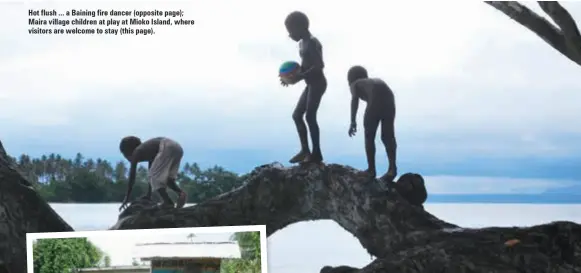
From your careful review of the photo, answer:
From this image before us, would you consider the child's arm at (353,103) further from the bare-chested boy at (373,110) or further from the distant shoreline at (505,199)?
the distant shoreline at (505,199)

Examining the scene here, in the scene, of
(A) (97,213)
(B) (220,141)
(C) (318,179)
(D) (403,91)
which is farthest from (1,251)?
(D) (403,91)

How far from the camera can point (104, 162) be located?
3.79m

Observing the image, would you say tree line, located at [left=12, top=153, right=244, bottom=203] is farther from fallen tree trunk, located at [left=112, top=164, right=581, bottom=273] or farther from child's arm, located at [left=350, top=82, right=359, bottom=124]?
child's arm, located at [left=350, top=82, right=359, bottom=124]

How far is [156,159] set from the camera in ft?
12.5

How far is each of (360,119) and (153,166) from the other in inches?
40.8

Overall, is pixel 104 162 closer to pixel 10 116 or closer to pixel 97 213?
pixel 97 213

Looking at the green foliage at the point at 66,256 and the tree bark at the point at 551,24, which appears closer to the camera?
the green foliage at the point at 66,256

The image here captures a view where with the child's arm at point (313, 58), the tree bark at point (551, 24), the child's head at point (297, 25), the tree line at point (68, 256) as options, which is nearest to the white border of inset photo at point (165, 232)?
the tree line at point (68, 256)

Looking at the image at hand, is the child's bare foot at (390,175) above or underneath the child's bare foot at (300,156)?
underneath

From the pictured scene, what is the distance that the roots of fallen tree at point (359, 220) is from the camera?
3758 millimetres

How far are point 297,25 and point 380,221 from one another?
1046 mm

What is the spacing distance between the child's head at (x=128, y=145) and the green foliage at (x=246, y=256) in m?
0.64

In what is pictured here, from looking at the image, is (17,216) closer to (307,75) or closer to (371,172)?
(307,75)

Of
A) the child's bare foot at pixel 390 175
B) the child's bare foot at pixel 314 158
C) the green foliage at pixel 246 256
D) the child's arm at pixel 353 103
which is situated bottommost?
the green foliage at pixel 246 256
